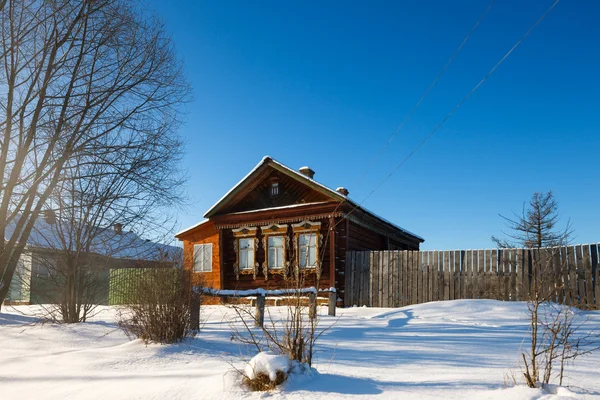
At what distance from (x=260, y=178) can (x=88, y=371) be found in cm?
1439

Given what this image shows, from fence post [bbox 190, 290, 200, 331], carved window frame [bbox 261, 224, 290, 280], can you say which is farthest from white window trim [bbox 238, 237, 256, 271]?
fence post [bbox 190, 290, 200, 331]

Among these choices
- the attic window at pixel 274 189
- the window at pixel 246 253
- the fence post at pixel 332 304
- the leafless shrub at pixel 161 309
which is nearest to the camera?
the leafless shrub at pixel 161 309

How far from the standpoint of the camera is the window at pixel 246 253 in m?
20.1

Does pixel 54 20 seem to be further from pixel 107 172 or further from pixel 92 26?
pixel 107 172

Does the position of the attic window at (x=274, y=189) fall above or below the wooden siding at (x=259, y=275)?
above

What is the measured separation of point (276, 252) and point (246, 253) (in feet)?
5.16

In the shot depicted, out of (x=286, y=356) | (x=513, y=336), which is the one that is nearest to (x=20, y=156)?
(x=286, y=356)

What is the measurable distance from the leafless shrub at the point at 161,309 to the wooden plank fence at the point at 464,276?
395 inches

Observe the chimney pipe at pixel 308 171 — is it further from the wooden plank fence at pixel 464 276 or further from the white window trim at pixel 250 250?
the wooden plank fence at pixel 464 276

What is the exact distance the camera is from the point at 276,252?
63.8 ft

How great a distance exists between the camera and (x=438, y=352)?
6.70 meters

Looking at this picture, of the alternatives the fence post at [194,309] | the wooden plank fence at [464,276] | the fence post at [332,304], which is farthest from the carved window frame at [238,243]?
the fence post at [194,309]

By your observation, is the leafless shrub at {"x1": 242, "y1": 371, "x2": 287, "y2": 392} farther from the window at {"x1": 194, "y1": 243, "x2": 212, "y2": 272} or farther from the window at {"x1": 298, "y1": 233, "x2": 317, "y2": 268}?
the window at {"x1": 194, "y1": 243, "x2": 212, "y2": 272}

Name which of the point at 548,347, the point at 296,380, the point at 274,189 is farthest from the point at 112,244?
the point at 274,189
